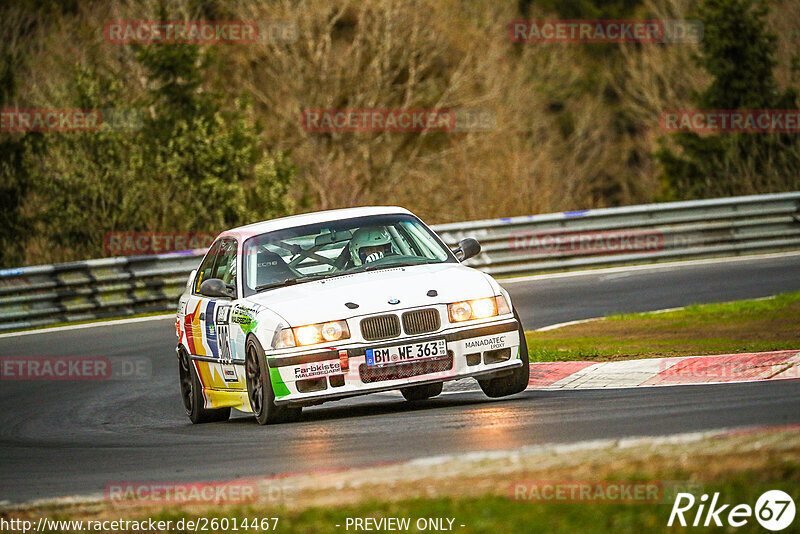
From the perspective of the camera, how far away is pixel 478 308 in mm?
9594

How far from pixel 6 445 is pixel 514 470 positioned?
567 centimetres

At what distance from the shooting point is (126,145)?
98.3 feet

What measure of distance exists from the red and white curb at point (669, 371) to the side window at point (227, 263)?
8.73 feet

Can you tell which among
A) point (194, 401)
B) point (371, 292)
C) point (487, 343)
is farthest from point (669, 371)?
point (194, 401)

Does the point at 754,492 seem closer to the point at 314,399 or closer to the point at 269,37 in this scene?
the point at 314,399

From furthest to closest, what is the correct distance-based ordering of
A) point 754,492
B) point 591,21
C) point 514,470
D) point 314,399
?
point 591,21 → point 314,399 → point 514,470 → point 754,492

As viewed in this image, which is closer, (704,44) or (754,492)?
(754,492)

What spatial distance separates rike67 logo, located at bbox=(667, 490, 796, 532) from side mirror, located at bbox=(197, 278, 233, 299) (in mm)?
5933

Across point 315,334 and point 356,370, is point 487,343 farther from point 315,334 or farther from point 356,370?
A: point 315,334

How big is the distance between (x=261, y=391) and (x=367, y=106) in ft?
106

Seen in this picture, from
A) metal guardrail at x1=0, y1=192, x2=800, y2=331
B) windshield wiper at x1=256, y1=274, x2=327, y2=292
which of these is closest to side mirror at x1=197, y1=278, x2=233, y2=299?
windshield wiper at x1=256, y1=274, x2=327, y2=292

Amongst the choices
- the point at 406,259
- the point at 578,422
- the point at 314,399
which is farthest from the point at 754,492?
the point at 406,259

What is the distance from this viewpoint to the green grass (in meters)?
12.0

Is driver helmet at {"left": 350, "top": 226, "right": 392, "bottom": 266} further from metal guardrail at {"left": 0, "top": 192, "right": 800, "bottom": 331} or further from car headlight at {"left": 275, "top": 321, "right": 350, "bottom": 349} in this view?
metal guardrail at {"left": 0, "top": 192, "right": 800, "bottom": 331}
